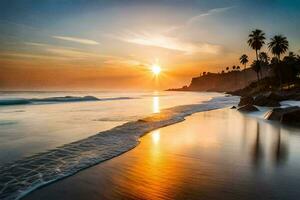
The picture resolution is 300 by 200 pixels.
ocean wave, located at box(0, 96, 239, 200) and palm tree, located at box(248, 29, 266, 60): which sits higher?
palm tree, located at box(248, 29, 266, 60)

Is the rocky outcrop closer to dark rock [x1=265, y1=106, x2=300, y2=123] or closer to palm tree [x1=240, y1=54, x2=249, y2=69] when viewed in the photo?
dark rock [x1=265, y1=106, x2=300, y2=123]

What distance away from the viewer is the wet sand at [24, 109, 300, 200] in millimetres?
5393

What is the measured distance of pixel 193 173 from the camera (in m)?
6.70

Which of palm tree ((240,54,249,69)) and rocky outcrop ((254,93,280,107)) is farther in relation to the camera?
palm tree ((240,54,249,69))

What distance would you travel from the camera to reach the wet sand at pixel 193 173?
5393 mm

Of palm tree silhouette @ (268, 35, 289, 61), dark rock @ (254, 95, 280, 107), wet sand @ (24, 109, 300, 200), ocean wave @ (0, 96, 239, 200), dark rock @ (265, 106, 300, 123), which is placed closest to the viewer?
wet sand @ (24, 109, 300, 200)

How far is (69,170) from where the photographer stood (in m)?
7.07

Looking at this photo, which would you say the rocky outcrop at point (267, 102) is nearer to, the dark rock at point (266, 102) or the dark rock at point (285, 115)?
the dark rock at point (266, 102)

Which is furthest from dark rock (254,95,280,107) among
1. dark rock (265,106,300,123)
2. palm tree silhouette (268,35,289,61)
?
palm tree silhouette (268,35,289,61)

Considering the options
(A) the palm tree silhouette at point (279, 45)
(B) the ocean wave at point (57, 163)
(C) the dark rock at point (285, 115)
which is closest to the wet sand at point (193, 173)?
(B) the ocean wave at point (57, 163)

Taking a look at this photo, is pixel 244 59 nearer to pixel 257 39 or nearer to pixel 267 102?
pixel 257 39

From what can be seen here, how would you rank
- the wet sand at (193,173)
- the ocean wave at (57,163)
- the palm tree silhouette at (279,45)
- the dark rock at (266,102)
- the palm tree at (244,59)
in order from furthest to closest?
1. the palm tree at (244,59)
2. the palm tree silhouette at (279,45)
3. the dark rock at (266,102)
4. the ocean wave at (57,163)
5. the wet sand at (193,173)

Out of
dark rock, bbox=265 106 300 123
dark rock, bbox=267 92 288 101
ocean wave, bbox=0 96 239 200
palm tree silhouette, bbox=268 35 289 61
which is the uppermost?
palm tree silhouette, bbox=268 35 289 61

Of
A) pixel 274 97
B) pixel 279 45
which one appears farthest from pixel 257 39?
pixel 274 97
